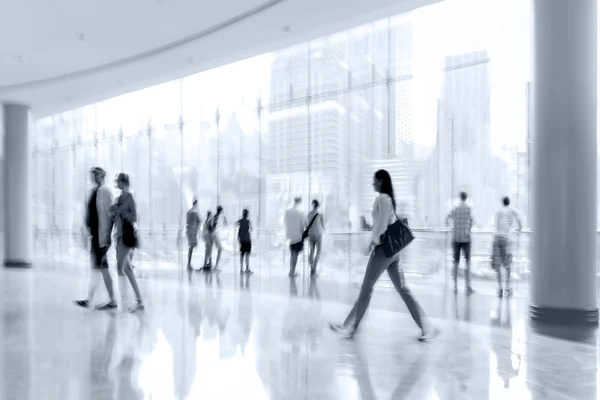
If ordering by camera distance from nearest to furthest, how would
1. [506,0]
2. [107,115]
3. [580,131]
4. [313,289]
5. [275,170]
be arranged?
1. [580,131]
2. [313,289]
3. [506,0]
4. [275,170]
5. [107,115]

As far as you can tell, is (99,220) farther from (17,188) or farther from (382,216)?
(17,188)

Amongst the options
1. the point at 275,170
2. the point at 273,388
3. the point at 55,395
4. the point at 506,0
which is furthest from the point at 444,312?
the point at 275,170

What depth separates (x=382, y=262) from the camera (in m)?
4.37

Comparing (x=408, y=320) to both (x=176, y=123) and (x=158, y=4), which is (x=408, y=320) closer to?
(x=158, y=4)

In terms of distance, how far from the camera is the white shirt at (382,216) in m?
4.34

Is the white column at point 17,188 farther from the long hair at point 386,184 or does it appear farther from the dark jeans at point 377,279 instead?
the long hair at point 386,184

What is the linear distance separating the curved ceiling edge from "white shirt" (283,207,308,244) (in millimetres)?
3582

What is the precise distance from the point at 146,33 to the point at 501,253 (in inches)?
252

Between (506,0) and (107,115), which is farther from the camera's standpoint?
(107,115)

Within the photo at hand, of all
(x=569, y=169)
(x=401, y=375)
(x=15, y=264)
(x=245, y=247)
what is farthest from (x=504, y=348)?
(x=15, y=264)

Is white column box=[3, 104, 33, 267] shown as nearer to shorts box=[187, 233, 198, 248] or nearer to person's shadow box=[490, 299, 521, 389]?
shorts box=[187, 233, 198, 248]

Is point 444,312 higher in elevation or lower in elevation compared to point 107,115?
lower

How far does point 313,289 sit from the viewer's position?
311 inches

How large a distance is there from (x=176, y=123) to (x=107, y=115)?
11.4 feet
